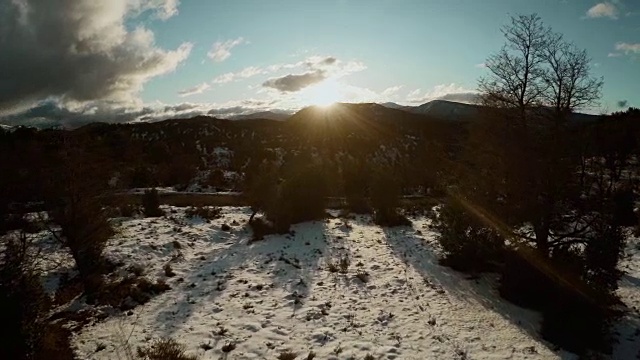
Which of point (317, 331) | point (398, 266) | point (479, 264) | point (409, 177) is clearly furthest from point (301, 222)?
point (409, 177)

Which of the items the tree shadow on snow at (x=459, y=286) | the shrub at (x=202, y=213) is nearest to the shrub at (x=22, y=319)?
the tree shadow on snow at (x=459, y=286)

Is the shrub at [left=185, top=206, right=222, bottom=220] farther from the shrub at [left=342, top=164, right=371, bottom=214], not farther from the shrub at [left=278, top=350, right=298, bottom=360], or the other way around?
the shrub at [left=278, top=350, right=298, bottom=360]

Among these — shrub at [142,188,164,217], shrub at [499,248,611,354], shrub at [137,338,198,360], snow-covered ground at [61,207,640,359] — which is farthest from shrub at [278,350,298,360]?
shrub at [142,188,164,217]

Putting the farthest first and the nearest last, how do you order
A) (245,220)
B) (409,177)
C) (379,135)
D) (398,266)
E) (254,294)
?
(379,135)
(409,177)
(245,220)
(398,266)
(254,294)

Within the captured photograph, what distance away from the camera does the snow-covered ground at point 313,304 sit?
1078 centimetres

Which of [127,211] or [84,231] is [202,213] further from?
[84,231]

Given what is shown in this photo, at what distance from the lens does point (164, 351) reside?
9445mm

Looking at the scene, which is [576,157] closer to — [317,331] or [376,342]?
[376,342]

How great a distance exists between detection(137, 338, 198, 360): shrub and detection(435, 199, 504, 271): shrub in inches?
513

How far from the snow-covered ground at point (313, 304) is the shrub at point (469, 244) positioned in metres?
0.91

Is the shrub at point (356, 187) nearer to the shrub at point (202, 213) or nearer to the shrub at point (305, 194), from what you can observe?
the shrub at point (305, 194)

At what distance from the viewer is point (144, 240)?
18625mm

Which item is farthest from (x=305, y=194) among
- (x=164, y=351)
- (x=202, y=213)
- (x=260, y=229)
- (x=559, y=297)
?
(x=164, y=351)

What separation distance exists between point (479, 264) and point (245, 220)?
14.6 meters
